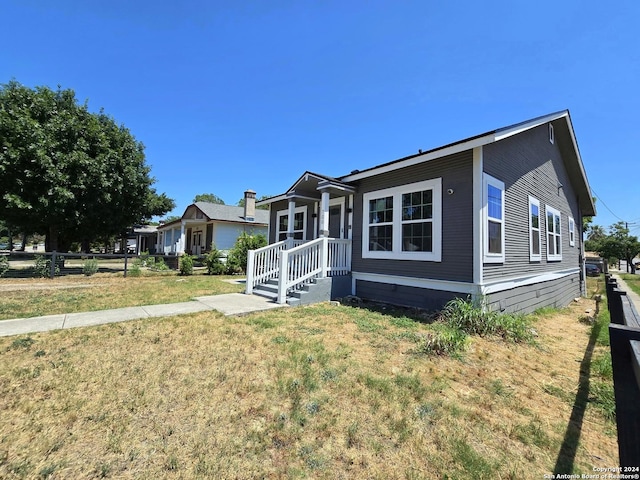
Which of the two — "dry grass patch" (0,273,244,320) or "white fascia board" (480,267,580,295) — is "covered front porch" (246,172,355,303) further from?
"white fascia board" (480,267,580,295)

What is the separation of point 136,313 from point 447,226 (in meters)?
6.79

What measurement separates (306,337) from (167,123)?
655 inches

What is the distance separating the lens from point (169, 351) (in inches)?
153

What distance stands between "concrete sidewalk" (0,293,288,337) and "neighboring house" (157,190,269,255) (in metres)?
12.7

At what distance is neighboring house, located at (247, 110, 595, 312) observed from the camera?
6195mm

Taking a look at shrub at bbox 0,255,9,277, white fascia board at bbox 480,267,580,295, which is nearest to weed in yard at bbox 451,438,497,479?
white fascia board at bbox 480,267,580,295

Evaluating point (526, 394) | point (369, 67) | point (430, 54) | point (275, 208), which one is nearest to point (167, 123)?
point (275, 208)

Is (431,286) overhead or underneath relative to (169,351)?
overhead

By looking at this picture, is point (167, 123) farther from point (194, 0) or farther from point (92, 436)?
point (92, 436)

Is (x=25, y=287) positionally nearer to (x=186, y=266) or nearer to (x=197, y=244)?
(x=186, y=266)

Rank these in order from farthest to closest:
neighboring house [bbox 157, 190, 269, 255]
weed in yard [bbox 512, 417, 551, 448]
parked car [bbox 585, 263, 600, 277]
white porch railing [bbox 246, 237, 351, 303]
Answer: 1. parked car [bbox 585, 263, 600, 277]
2. neighboring house [bbox 157, 190, 269, 255]
3. white porch railing [bbox 246, 237, 351, 303]
4. weed in yard [bbox 512, 417, 551, 448]

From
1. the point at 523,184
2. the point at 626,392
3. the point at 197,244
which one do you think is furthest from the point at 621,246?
the point at 626,392

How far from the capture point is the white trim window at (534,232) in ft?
27.2

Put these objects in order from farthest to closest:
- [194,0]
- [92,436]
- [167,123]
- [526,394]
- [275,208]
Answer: [167,123], [275,208], [194,0], [526,394], [92,436]
